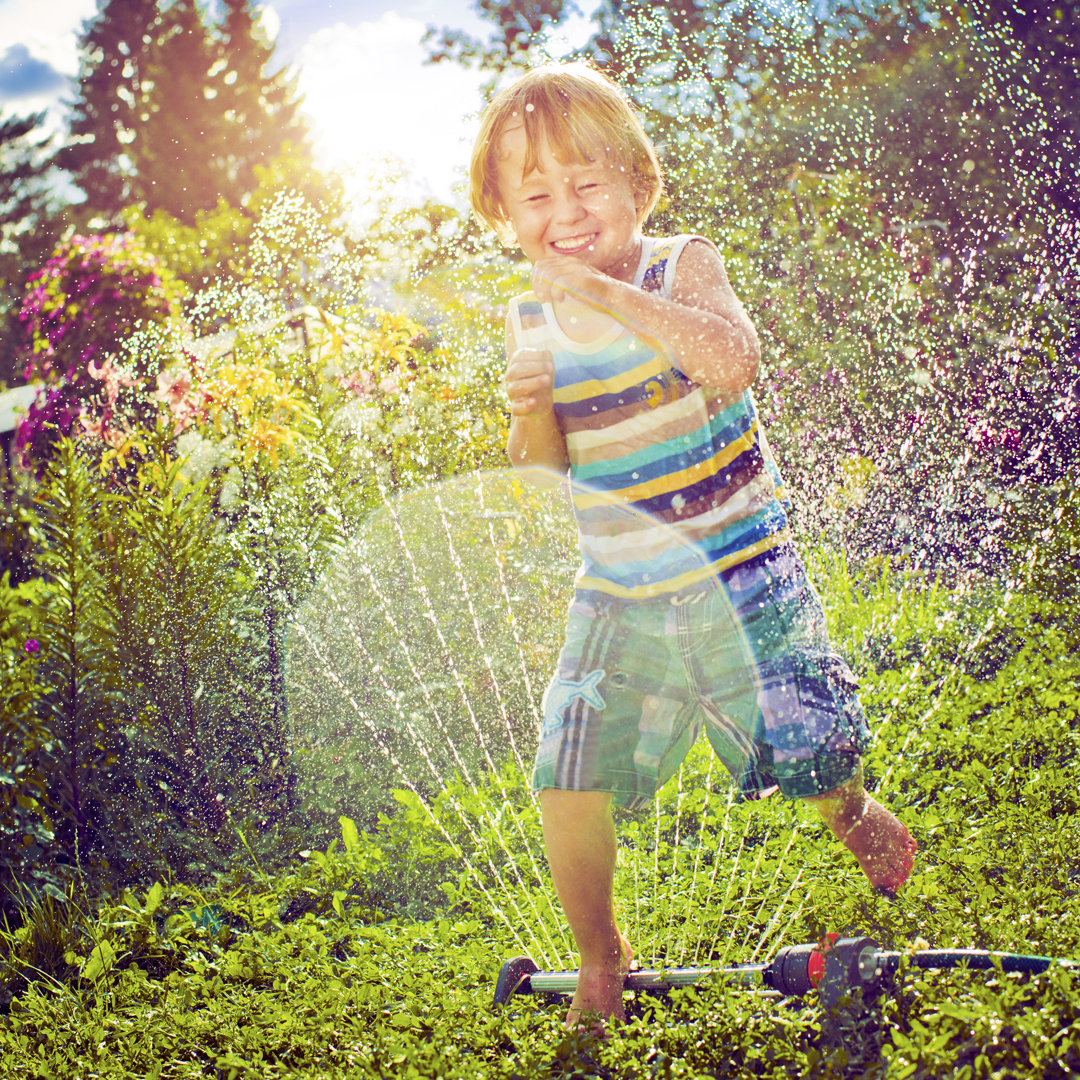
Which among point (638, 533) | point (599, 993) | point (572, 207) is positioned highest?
point (572, 207)

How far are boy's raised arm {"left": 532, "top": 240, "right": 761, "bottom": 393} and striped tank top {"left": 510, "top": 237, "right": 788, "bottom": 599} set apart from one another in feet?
0.23

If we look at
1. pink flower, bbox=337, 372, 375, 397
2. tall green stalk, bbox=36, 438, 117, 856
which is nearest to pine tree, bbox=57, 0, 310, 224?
pink flower, bbox=337, 372, 375, 397

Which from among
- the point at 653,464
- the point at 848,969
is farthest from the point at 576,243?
the point at 848,969

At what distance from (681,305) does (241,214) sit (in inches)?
166

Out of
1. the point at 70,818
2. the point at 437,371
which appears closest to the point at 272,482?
the point at 70,818

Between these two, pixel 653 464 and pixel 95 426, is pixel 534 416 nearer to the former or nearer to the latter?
pixel 653 464

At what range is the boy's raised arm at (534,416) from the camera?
5.34 ft

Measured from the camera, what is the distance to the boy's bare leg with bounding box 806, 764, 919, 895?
1.66 metres

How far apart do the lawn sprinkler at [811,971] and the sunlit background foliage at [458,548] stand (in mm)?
61

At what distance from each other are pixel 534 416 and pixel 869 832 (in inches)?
37.0

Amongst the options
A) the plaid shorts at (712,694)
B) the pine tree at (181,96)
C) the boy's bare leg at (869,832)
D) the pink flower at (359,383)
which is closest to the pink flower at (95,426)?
the pink flower at (359,383)

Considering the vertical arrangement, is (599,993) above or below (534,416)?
below

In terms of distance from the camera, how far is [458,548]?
3740mm

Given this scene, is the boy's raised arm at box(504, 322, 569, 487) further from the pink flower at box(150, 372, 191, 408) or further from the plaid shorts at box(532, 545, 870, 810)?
the pink flower at box(150, 372, 191, 408)
